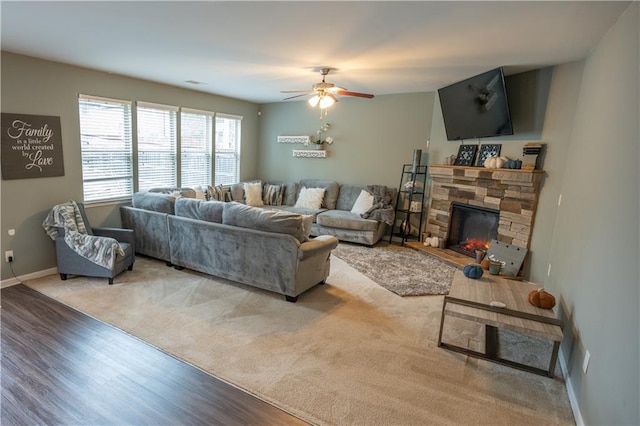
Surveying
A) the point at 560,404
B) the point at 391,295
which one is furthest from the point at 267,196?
the point at 560,404

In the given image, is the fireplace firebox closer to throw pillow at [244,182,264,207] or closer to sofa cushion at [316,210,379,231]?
sofa cushion at [316,210,379,231]

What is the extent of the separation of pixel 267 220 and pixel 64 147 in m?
2.83

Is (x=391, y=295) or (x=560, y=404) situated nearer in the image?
(x=560, y=404)

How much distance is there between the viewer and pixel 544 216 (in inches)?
154

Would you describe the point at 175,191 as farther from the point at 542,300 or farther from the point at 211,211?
the point at 542,300

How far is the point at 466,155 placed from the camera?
5.01m

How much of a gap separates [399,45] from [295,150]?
428 cm

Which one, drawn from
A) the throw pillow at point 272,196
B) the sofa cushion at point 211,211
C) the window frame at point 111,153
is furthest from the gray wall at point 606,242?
the window frame at point 111,153

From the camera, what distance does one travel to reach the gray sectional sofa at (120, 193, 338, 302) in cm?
350

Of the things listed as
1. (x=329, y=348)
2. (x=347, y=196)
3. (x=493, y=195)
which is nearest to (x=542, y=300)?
(x=329, y=348)

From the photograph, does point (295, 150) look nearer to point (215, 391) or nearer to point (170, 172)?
point (170, 172)

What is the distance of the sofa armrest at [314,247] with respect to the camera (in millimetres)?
3449

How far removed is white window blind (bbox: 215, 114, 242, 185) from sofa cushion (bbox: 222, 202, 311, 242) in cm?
331

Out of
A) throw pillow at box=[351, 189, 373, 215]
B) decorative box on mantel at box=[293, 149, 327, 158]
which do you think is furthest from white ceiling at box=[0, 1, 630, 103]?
decorative box on mantel at box=[293, 149, 327, 158]
